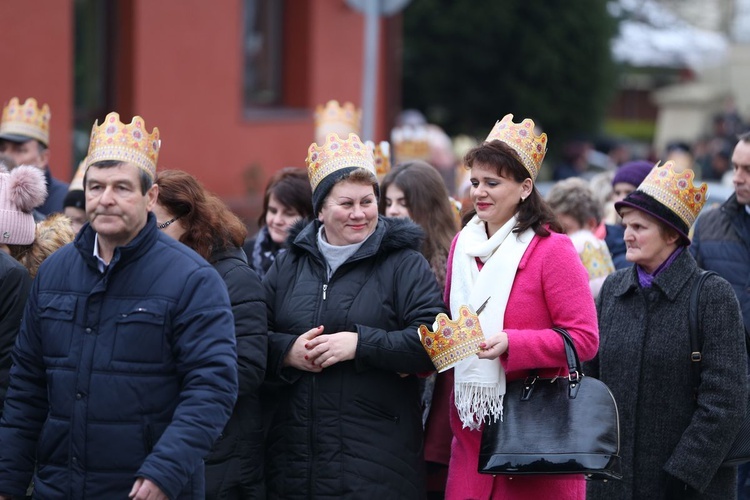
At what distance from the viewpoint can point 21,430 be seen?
4.13 metres

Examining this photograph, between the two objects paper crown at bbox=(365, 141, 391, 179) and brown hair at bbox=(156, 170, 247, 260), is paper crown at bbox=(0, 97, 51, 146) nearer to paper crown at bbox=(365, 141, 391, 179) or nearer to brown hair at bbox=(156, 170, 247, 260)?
paper crown at bbox=(365, 141, 391, 179)

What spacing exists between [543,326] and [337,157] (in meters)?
1.08

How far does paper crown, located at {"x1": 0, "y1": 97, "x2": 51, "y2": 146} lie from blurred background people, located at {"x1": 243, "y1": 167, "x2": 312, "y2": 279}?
2079 millimetres

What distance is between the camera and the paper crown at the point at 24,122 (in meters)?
7.58

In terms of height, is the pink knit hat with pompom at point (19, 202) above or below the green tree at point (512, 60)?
below

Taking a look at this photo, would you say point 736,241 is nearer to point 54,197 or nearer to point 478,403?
point 478,403

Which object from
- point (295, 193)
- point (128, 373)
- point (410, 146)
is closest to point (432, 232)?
point (295, 193)

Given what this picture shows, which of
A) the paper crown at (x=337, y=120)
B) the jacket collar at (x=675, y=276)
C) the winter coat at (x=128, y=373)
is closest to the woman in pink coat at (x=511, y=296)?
the jacket collar at (x=675, y=276)

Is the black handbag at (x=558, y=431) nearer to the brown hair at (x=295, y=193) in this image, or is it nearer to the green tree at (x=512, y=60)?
the brown hair at (x=295, y=193)

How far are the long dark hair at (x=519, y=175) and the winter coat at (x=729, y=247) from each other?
5.71ft

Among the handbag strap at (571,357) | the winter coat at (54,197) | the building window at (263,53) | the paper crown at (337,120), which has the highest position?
the building window at (263,53)

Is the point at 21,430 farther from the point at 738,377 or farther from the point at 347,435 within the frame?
the point at 738,377

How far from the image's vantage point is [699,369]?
194 inches

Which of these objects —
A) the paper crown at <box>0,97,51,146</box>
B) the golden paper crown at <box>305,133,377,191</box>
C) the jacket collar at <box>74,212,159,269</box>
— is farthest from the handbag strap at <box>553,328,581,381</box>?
the paper crown at <box>0,97,51,146</box>
